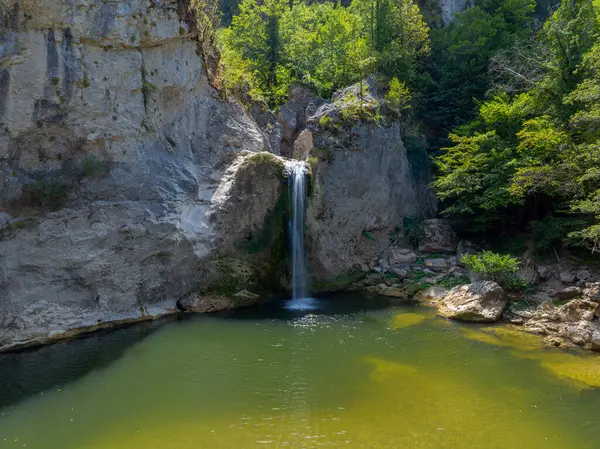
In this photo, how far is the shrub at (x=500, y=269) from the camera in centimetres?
1434

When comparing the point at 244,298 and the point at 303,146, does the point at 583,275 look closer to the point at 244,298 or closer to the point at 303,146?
the point at 244,298

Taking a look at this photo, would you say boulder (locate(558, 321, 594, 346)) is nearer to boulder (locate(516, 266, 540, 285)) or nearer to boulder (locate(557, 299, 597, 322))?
boulder (locate(557, 299, 597, 322))

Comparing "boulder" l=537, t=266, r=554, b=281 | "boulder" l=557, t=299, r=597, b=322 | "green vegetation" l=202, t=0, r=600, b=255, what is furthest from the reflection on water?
"green vegetation" l=202, t=0, r=600, b=255

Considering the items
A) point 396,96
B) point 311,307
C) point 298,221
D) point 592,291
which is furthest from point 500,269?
point 396,96

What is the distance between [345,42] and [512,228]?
1437 cm

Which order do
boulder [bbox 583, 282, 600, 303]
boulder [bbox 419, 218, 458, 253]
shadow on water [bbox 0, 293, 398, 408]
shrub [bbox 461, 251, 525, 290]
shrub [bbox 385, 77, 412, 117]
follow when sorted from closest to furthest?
shadow on water [bbox 0, 293, 398, 408]
boulder [bbox 583, 282, 600, 303]
shrub [bbox 461, 251, 525, 290]
boulder [bbox 419, 218, 458, 253]
shrub [bbox 385, 77, 412, 117]

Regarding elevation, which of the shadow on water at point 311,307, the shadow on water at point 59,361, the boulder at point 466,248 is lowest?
the shadow on water at point 59,361

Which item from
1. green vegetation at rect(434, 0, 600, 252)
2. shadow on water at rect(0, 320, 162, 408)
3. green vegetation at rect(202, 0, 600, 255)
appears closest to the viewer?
shadow on water at rect(0, 320, 162, 408)

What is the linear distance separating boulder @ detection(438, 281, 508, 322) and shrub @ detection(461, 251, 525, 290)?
22.6 inches

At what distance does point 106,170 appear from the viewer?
1395 centimetres

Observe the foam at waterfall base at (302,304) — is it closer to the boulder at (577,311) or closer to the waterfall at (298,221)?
the waterfall at (298,221)

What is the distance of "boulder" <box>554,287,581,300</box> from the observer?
Answer: 13609mm

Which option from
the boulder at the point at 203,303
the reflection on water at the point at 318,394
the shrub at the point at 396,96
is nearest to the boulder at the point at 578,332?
the reflection on water at the point at 318,394

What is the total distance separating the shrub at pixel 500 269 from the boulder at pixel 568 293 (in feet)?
3.50
